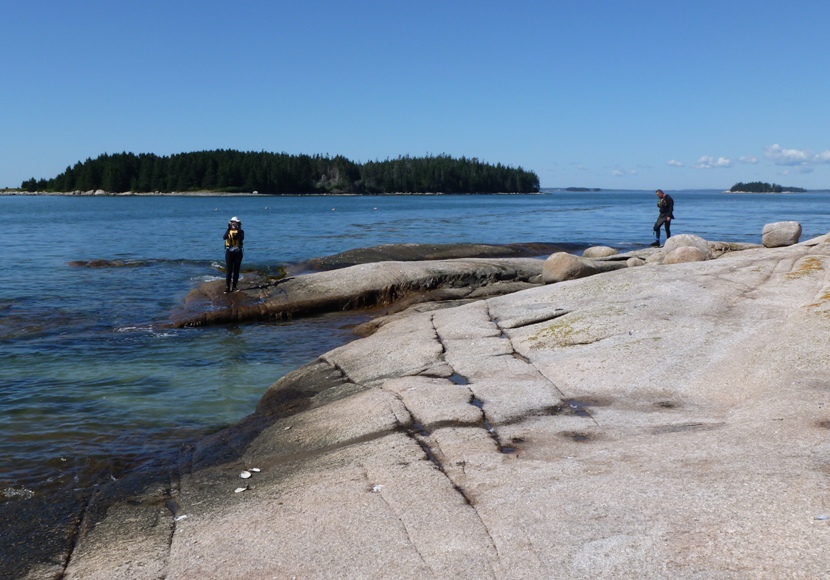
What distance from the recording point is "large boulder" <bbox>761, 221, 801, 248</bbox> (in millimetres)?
19719

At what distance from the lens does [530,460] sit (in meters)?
5.89

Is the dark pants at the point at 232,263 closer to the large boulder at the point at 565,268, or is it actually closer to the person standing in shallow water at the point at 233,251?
the person standing in shallow water at the point at 233,251

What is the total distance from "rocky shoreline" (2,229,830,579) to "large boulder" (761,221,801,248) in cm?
930

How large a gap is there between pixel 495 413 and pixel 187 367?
723cm

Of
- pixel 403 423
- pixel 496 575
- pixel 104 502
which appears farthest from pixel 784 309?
pixel 104 502

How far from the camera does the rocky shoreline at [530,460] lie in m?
4.46

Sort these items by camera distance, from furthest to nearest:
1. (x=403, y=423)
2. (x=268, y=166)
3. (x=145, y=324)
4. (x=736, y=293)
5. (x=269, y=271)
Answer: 1. (x=268, y=166)
2. (x=269, y=271)
3. (x=145, y=324)
4. (x=736, y=293)
5. (x=403, y=423)

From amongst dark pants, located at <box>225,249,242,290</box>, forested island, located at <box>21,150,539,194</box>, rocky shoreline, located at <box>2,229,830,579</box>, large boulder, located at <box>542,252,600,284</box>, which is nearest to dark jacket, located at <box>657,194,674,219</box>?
large boulder, located at <box>542,252,600,284</box>

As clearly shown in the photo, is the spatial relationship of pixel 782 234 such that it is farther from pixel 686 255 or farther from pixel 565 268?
pixel 565 268

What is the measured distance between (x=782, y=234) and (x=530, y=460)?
17.1m

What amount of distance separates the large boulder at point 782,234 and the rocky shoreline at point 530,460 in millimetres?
9301

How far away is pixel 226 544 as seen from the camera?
4.98 meters

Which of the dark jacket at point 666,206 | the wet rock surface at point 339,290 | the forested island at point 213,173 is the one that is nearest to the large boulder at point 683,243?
the wet rock surface at point 339,290

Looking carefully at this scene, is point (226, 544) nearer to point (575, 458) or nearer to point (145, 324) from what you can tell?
point (575, 458)
